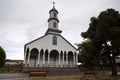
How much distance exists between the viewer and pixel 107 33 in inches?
632

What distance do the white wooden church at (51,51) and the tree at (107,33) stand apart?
520 inches

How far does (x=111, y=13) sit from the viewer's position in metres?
17.0

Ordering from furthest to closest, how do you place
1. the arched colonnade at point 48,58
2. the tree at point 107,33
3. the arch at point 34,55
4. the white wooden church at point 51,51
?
the arch at point 34,55
the white wooden church at point 51,51
the arched colonnade at point 48,58
the tree at point 107,33

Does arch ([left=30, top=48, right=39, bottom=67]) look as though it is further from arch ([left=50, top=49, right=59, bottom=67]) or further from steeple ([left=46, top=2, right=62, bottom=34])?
steeple ([left=46, top=2, right=62, bottom=34])

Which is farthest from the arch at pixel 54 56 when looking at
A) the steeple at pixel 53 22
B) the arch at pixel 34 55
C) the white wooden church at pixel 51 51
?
the steeple at pixel 53 22

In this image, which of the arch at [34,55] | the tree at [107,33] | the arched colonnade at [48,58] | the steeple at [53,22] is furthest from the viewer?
the steeple at [53,22]

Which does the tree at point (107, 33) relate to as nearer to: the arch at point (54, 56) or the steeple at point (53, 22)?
the arch at point (54, 56)

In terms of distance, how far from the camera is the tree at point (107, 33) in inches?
610

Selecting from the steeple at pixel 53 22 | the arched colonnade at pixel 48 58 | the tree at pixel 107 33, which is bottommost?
the arched colonnade at pixel 48 58

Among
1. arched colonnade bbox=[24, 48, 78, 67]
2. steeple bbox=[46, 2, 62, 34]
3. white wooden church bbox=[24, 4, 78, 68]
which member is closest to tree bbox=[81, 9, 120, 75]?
white wooden church bbox=[24, 4, 78, 68]

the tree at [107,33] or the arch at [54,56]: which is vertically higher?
the tree at [107,33]

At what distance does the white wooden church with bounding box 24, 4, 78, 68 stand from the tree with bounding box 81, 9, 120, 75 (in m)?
13.2

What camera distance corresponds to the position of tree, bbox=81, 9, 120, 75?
50.8ft

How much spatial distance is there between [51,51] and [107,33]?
1782 centimetres
